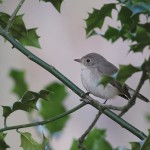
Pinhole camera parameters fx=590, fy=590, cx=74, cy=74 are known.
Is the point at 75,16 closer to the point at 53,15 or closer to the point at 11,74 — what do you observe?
the point at 53,15

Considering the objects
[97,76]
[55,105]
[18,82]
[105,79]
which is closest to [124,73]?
[105,79]

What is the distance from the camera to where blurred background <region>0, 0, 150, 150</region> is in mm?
5023

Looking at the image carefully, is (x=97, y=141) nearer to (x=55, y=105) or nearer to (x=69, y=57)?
(x=55, y=105)

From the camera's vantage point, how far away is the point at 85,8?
552 centimetres

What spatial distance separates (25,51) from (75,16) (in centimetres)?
440

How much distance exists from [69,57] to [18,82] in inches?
150

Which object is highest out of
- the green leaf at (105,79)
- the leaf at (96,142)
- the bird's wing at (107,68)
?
the green leaf at (105,79)

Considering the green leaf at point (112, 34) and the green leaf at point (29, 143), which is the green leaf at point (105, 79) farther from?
the green leaf at point (29, 143)

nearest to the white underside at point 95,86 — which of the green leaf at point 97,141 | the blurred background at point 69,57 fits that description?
the green leaf at point 97,141

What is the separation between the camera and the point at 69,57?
216 inches

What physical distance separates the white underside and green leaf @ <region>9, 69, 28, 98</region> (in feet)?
2.30

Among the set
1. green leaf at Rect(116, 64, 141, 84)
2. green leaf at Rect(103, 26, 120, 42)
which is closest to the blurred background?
green leaf at Rect(103, 26, 120, 42)

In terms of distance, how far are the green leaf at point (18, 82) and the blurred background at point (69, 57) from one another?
3049 mm

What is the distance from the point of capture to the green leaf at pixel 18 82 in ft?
5.46
